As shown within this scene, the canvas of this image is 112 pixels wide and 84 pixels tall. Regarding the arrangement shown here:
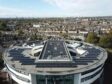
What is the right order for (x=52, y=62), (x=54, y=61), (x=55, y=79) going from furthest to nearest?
(x=54, y=61) < (x=52, y=62) < (x=55, y=79)

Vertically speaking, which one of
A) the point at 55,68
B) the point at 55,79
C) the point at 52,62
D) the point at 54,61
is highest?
the point at 54,61

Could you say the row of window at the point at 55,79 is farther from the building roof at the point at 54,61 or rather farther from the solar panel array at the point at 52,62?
the solar panel array at the point at 52,62

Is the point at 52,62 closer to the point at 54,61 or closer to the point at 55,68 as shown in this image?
the point at 54,61

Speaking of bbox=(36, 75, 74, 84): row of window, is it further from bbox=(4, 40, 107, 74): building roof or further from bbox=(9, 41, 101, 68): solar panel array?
bbox=(9, 41, 101, 68): solar panel array

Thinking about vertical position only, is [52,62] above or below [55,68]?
above

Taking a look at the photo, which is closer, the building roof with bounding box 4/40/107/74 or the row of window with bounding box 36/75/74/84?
the row of window with bounding box 36/75/74/84

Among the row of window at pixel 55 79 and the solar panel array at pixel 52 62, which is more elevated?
the solar panel array at pixel 52 62

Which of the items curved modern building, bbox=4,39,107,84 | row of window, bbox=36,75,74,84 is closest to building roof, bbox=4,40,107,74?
curved modern building, bbox=4,39,107,84

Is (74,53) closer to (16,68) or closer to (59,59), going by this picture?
(59,59)

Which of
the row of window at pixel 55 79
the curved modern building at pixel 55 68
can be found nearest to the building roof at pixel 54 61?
the curved modern building at pixel 55 68

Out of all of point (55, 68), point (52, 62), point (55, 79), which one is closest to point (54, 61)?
point (52, 62)

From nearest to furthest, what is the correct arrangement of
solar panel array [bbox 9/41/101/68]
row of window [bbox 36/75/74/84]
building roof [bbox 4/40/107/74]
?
1. row of window [bbox 36/75/74/84]
2. building roof [bbox 4/40/107/74]
3. solar panel array [bbox 9/41/101/68]
